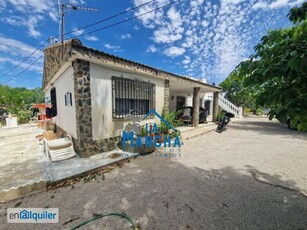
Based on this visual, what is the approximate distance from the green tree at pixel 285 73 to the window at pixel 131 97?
14.8ft

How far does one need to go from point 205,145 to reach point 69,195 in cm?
537

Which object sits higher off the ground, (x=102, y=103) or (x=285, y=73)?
(x=285, y=73)

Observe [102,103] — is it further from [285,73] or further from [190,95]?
[190,95]

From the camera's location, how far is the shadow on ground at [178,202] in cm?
224

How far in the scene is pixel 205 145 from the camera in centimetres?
648

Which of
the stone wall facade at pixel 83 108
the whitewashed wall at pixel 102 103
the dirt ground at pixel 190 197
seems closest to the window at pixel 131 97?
the whitewashed wall at pixel 102 103

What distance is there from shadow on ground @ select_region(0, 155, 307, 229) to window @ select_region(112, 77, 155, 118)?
2861 millimetres

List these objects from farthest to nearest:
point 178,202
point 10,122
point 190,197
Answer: point 10,122 → point 190,197 → point 178,202

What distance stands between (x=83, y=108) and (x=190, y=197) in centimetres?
391

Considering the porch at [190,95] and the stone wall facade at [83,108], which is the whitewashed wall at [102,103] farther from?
the porch at [190,95]

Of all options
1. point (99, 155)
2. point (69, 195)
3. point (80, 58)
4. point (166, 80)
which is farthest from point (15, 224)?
point (166, 80)

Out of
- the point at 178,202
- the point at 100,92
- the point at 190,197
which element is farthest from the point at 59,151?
the point at 190,197

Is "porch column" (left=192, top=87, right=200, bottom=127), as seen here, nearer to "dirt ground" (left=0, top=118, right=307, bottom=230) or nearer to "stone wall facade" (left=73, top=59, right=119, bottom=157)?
"dirt ground" (left=0, top=118, right=307, bottom=230)

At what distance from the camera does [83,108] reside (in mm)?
4633
